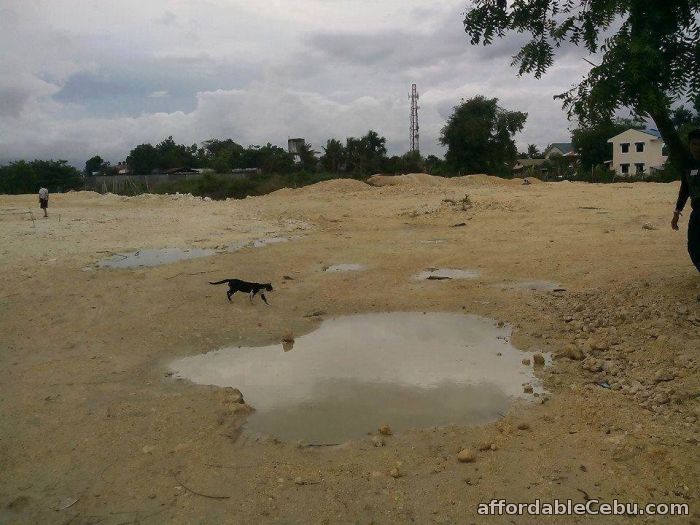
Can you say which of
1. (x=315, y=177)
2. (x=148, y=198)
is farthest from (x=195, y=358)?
(x=315, y=177)

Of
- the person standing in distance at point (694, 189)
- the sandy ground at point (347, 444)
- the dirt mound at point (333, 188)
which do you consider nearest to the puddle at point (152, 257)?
the sandy ground at point (347, 444)

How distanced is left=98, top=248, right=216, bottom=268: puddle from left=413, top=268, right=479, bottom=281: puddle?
186 inches

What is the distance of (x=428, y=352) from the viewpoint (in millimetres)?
5754

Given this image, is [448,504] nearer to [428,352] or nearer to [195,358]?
[428,352]

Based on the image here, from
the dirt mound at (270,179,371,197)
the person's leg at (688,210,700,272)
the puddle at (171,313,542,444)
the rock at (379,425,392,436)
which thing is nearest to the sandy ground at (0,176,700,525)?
the rock at (379,425,392,436)

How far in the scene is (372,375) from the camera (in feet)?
17.2

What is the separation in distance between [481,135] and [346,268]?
3210cm

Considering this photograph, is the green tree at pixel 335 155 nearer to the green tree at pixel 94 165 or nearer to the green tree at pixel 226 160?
the green tree at pixel 226 160

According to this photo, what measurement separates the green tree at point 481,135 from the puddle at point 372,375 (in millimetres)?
35050

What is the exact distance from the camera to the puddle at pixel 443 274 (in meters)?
8.96

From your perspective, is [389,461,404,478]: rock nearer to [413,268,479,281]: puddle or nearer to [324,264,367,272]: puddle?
[413,268,479,281]: puddle

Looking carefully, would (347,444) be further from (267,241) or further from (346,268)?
(267,241)

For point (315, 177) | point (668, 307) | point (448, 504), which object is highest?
point (315, 177)

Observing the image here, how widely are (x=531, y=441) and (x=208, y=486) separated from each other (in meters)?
2.01
